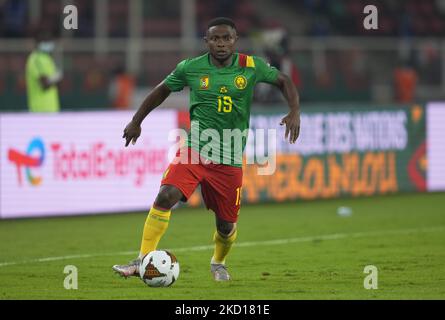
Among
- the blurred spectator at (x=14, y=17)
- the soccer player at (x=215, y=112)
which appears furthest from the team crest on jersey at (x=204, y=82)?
the blurred spectator at (x=14, y=17)

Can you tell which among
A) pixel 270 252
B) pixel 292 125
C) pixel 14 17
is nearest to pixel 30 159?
pixel 270 252

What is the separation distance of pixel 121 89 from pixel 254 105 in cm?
497

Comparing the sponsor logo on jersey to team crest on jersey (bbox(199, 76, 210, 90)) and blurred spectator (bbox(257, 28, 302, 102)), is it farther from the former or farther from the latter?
blurred spectator (bbox(257, 28, 302, 102))

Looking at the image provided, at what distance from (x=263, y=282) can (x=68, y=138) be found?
6.63 meters

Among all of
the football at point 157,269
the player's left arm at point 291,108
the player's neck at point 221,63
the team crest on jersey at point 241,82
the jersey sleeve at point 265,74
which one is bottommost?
the football at point 157,269

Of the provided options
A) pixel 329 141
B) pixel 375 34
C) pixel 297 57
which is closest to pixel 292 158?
pixel 329 141

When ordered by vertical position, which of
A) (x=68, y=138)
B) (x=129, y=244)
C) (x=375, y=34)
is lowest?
(x=129, y=244)

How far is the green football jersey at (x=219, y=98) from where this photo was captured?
9562 millimetres

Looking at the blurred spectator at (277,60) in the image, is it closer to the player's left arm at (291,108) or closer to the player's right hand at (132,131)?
the player's left arm at (291,108)

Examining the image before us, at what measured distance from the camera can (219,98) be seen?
376 inches

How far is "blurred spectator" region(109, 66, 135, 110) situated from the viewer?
24.1 m

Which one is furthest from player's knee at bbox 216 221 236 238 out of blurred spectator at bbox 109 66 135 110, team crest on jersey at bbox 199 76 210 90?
blurred spectator at bbox 109 66 135 110
